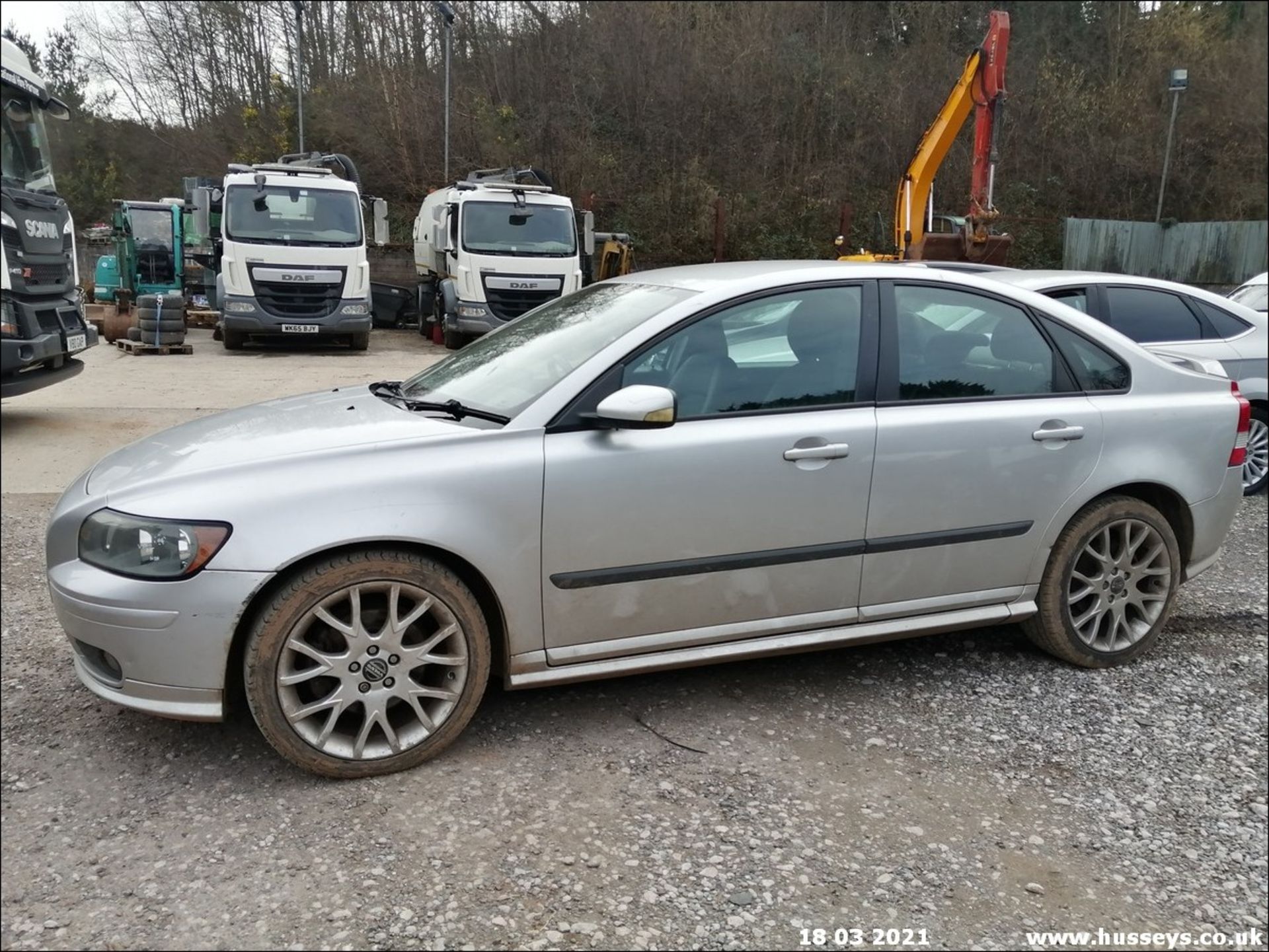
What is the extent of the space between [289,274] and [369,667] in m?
12.1

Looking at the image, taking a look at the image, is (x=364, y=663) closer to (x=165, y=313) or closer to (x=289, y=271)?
(x=165, y=313)

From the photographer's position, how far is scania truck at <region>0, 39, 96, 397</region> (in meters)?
6.66

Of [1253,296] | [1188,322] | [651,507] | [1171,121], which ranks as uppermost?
[1171,121]

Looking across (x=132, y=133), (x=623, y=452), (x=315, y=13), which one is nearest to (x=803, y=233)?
(x=315, y=13)

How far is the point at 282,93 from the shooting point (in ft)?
19.1

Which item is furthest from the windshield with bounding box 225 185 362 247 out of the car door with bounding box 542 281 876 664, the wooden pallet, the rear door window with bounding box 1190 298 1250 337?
the car door with bounding box 542 281 876 664

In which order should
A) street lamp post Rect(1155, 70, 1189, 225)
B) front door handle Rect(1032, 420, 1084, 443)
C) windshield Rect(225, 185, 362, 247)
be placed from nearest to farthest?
front door handle Rect(1032, 420, 1084, 443) < windshield Rect(225, 185, 362, 247) < street lamp post Rect(1155, 70, 1189, 225)

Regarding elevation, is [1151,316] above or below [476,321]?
above

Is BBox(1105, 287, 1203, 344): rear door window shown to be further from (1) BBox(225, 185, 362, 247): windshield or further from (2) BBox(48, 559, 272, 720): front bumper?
(1) BBox(225, 185, 362, 247): windshield

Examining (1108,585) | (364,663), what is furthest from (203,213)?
(1108,585)

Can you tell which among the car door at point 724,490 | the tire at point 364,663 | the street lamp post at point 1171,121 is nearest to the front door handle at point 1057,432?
the car door at point 724,490

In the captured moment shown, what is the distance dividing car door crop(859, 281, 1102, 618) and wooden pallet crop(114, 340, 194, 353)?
1097 centimetres

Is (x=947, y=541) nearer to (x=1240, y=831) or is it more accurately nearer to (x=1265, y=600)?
(x=1240, y=831)

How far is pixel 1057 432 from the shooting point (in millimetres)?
3711
